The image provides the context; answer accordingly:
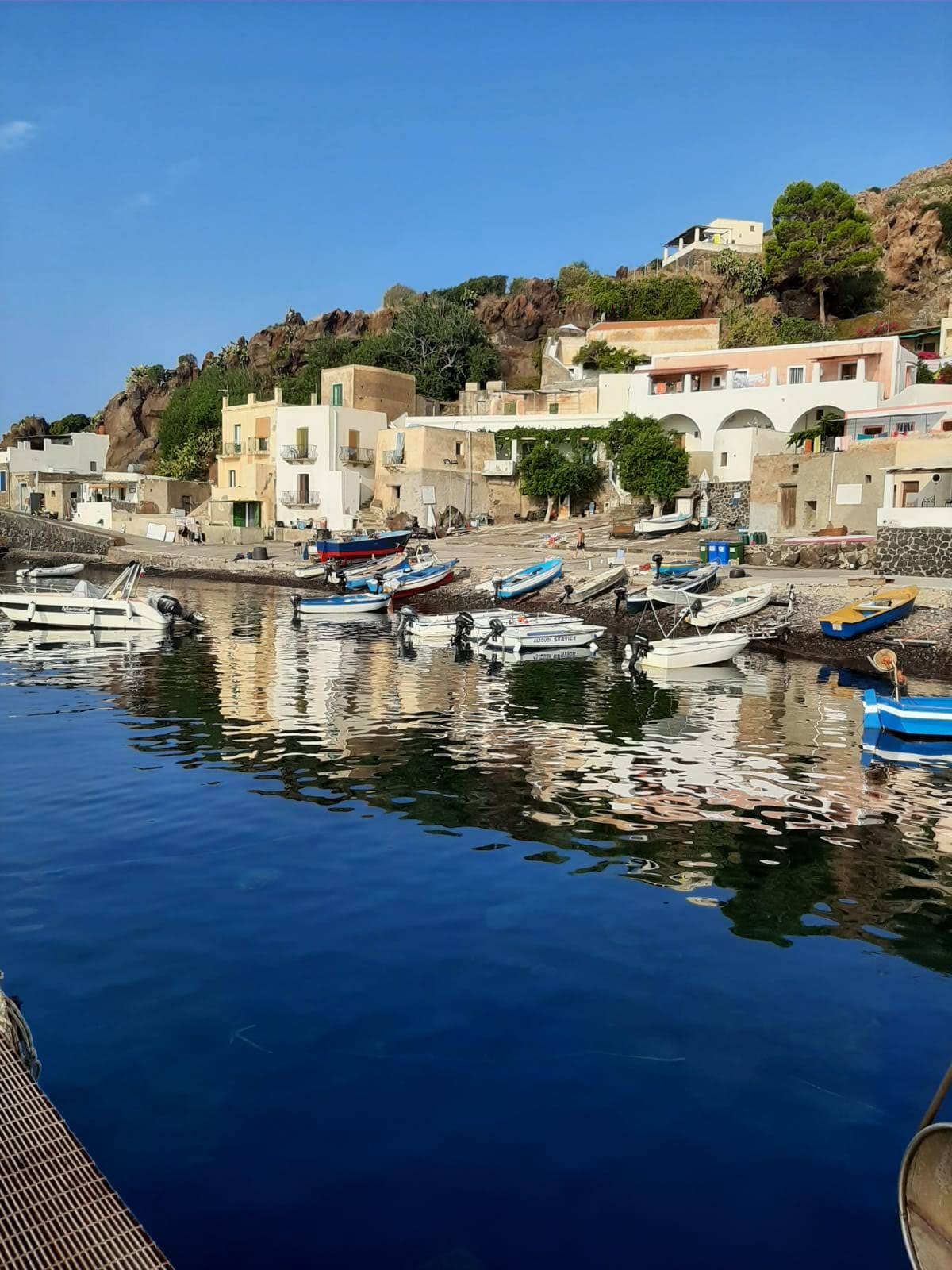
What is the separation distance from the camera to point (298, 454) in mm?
63438

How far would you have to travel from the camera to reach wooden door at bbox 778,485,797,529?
4500 centimetres

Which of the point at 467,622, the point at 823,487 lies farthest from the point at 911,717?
the point at 823,487

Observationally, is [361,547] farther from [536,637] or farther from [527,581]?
[536,637]

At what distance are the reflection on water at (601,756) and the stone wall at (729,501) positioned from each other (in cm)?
2132

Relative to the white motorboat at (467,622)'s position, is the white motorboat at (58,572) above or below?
above

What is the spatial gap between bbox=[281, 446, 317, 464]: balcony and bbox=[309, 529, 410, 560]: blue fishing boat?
11.7 m

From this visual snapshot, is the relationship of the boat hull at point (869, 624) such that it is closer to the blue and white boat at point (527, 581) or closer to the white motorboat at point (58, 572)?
the blue and white boat at point (527, 581)

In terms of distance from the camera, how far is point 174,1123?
22.6 ft

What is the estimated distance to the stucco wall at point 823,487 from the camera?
135 feet

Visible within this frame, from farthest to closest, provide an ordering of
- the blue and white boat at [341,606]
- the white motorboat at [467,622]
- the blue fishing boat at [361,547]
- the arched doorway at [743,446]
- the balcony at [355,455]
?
the balcony at [355,455] → the blue fishing boat at [361,547] → the arched doorway at [743,446] → the blue and white boat at [341,606] → the white motorboat at [467,622]

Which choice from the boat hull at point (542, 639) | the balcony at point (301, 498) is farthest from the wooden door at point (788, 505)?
the balcony at point (301, 498)

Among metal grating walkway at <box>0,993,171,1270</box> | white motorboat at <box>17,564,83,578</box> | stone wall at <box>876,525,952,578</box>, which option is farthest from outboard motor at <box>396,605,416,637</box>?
metal grating walkway at <box>0,993,171,1270</box>

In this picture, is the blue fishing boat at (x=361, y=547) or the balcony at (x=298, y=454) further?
the balcony at (x=298, y=454)

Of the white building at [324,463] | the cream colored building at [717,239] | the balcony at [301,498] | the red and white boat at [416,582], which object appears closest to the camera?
the red and white boat at [416,582]
